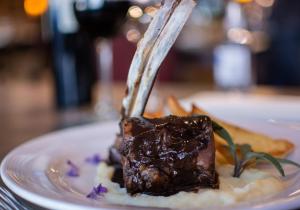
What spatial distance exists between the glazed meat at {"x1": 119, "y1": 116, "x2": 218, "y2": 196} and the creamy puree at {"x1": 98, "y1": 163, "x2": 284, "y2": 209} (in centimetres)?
2

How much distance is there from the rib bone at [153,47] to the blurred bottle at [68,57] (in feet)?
3.35

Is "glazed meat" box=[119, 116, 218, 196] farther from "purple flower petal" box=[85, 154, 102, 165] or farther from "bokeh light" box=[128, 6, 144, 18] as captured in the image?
"bokeh light" box=[128, 6, 144, 18]

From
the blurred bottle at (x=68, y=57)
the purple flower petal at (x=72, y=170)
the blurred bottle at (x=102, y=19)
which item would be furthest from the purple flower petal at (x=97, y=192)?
the blurred bottle at (x=68, y=57)

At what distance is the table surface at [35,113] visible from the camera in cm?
150

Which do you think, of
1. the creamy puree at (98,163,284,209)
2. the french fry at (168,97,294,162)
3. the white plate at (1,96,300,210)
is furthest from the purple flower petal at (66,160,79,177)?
the french fry at (168,97,294,162)

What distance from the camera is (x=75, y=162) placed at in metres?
0.99

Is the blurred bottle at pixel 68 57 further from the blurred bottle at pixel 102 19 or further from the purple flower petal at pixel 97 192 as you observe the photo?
the purple flower petal at pixel 97 192

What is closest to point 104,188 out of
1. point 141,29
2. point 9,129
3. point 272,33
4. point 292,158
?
point 292,158

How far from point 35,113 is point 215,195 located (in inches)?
49.9

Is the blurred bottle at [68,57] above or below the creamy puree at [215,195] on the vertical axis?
below

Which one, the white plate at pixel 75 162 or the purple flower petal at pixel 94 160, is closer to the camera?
the white plate at pixel 75 162

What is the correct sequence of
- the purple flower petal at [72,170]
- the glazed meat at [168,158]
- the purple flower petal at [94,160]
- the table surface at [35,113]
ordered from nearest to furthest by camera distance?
the glazed meat at [168,158]
the purple flower petal at [72,170]
the purple flower petal at [94,160]
the table surface at [35,113]

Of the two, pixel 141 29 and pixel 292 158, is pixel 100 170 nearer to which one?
pixel 292 158

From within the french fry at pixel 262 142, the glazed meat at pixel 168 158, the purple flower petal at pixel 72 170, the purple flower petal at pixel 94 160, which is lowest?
the purple flower petal at pixel 94 160
